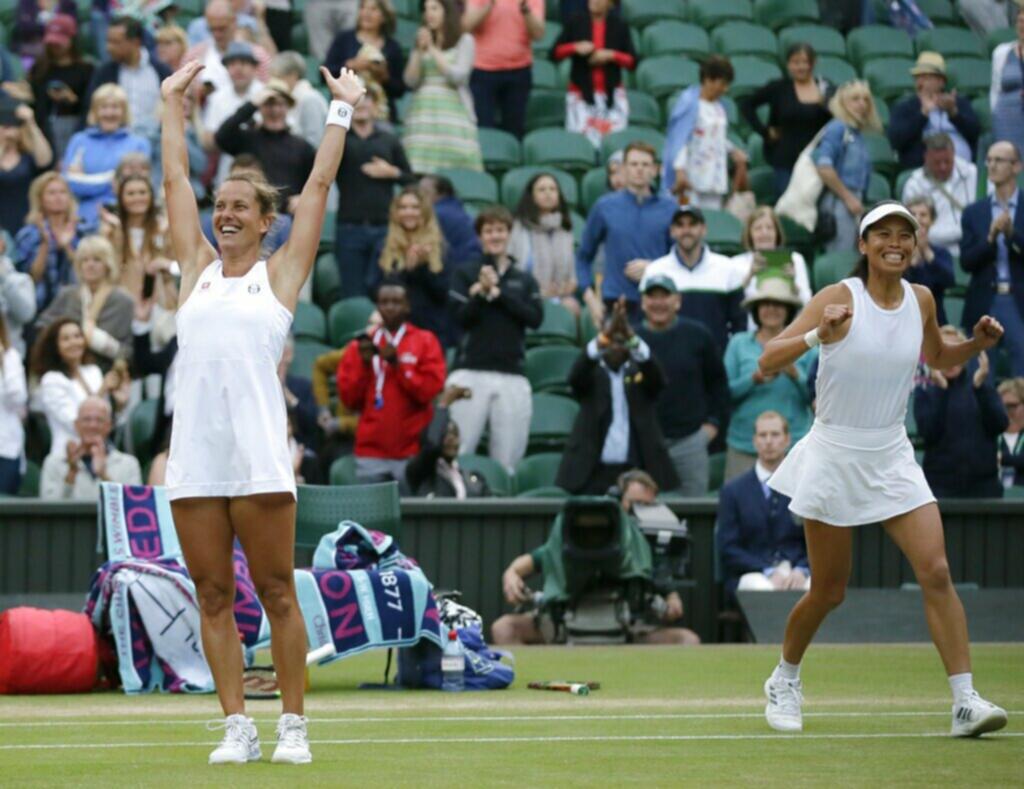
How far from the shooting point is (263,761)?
6.93 metres

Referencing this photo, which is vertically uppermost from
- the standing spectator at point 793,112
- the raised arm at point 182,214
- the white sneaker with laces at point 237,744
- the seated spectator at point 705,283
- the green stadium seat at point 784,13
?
the green stadium seat at point 784,13

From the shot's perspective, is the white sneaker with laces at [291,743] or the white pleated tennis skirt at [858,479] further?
the white pleated tennis skirt at [858,479]

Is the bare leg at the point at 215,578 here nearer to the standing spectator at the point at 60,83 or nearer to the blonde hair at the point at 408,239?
the blonde hair at the point at 408,239

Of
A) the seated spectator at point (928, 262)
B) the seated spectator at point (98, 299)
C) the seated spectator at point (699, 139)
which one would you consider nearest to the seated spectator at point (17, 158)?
the seated spectator at point (98, 299)

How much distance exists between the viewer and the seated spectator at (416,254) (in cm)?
1434

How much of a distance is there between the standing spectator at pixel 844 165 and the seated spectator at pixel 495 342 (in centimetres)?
340

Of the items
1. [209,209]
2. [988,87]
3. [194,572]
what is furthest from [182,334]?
[988,87]

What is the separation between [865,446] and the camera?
787 centimetres

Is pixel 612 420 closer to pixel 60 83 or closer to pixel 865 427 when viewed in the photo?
pixel 865 427

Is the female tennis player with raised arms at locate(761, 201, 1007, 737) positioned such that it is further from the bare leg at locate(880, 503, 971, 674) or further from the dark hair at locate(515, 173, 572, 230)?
the dark hair at locate(515, 173, 572, 230)

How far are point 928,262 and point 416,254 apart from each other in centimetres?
370

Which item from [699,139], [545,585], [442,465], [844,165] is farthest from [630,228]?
[545,585]

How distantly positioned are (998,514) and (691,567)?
1.99 metres

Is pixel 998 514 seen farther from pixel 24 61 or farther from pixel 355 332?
pixel 24 61
